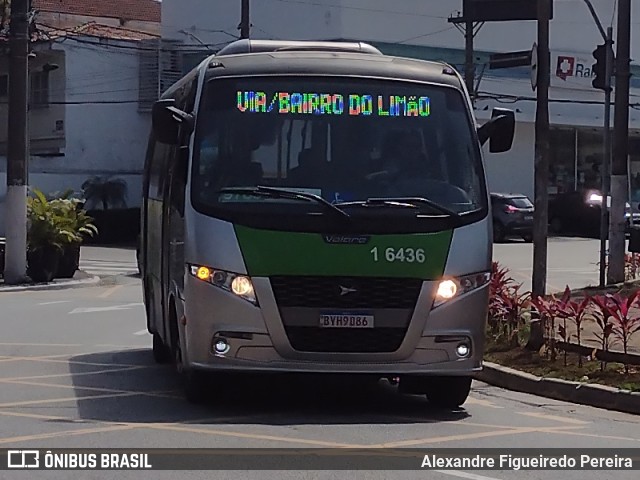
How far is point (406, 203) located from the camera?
9.76 meters

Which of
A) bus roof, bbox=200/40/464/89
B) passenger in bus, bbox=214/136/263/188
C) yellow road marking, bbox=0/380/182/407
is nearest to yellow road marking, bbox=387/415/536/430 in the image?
yellow road marking, bbox=0/380/182/407

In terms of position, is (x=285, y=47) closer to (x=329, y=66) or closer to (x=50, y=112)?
(x=329, y=66)

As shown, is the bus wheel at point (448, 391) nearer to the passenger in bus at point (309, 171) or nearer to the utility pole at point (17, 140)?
the passenger in bus at point (309, 171)

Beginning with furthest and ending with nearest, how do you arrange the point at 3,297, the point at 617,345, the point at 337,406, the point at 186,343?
the point at 3,297, the point at 617,345, the point at 337,406, the point at 186,343

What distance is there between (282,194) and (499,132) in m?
2.05

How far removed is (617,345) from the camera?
1330 centimetres

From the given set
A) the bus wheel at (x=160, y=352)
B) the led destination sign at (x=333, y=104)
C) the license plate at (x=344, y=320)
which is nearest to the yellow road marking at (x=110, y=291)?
the bus wheel at (x=160, y=352)

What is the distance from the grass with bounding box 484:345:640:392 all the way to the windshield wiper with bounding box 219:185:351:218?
343 centimetres

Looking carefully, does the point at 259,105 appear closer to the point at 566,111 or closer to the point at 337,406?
the point at 337,406

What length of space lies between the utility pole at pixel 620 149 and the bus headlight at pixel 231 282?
1213 centimetres

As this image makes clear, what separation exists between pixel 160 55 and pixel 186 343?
38852mm

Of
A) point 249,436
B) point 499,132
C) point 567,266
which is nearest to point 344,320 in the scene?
point 249,436

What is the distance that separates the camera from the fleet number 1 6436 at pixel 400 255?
955cm

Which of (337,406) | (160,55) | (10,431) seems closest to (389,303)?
(337,406)
